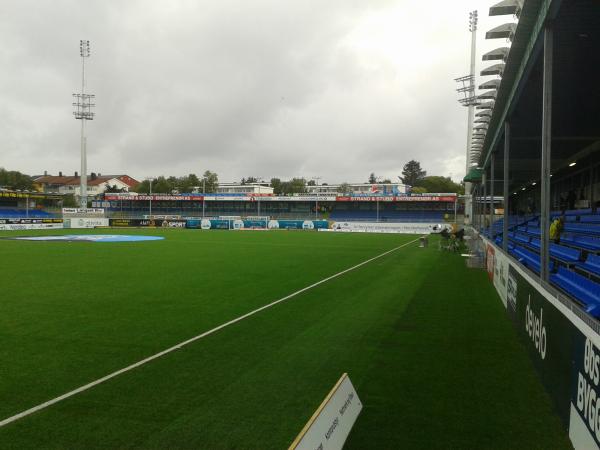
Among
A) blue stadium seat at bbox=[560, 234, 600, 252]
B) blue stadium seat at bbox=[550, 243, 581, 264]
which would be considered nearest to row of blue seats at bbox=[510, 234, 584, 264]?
blue stadium seat at bbox=[550, 243, 581, 264]

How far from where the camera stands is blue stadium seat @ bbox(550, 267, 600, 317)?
5295 mm

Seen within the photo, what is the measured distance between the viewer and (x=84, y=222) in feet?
201

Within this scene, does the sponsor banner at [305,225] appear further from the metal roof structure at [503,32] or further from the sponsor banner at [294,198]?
the metal roof structure at [503,32]

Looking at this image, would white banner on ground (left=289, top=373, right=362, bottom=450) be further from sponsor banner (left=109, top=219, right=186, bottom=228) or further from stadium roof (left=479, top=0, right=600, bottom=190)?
sponsor banner (left=109, top=219, right=186, bottom=228)

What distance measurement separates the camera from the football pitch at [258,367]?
4441 millimetres

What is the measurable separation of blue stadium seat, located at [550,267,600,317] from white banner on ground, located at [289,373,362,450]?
8.85 ft

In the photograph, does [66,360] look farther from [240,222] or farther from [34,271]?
[240,222]

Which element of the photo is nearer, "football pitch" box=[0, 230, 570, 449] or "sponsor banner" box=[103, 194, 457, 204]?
"football pitch" box=[0, 230, 570, 449]

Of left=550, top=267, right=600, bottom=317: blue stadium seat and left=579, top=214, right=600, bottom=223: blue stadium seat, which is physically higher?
left=579, top=214, right=600, bottom=223: blue stadium seat

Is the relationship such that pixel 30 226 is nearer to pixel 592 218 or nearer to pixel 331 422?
pixel 592 218

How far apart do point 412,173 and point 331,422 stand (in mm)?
152940

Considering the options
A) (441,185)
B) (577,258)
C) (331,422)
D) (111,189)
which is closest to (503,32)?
(577,258)

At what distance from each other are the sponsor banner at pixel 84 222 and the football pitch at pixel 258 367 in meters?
51.7

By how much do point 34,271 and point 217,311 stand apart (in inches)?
399
